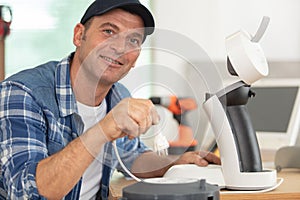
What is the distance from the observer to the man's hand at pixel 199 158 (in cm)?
154

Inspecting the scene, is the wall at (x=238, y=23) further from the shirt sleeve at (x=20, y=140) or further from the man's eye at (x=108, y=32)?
the shirt sleeve at (x=20, y=140)

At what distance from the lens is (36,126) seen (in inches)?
59.5

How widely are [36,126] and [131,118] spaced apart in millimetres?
437

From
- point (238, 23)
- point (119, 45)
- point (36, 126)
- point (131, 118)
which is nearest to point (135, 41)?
point (119, 45)

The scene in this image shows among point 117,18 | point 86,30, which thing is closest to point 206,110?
point 117,18

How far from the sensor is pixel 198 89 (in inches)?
51.6

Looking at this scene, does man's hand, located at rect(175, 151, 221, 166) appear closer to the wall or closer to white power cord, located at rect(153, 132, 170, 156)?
white power cord, located at rect(153, 132, 170, 156)

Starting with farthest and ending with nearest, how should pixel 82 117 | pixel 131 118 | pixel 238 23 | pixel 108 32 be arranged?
1. pixel 238 23
2. pixel 82 117
3. pixel 108 32
4. pixel 131 118

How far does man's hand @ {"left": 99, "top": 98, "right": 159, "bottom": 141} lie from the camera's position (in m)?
1.14

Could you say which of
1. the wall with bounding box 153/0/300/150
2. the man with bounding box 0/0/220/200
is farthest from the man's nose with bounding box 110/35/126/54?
the wall with bounding box 153/0/300/150

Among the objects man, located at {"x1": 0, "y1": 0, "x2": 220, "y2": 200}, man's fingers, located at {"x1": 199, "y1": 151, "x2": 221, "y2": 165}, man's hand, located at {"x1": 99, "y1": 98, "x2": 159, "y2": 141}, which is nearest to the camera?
man's hand, located at {"x1": 99, "y1": 98, "x2": 159, "y2": 141}

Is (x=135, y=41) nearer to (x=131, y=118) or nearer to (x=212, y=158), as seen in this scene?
(x=131, y=118)

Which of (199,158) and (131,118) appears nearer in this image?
(131,118)

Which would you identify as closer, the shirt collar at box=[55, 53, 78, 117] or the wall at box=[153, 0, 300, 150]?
the shirt collar at box=[55, 53, 78, 117]
